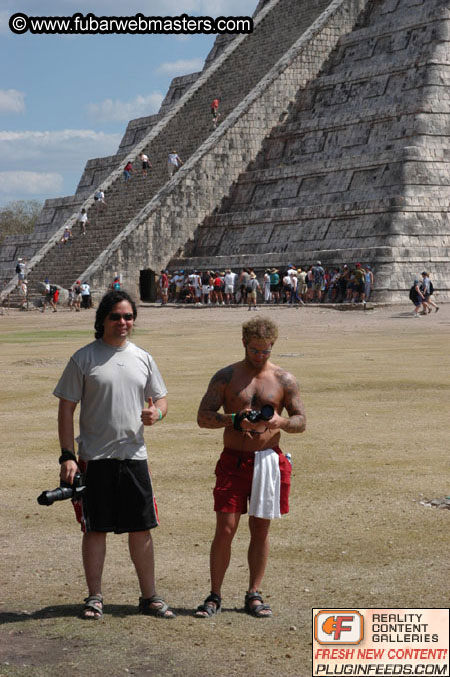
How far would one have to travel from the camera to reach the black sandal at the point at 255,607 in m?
6.09

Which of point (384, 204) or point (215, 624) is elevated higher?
point (384, 204)

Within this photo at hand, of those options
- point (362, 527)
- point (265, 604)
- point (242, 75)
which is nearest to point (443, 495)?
point (362, 527)

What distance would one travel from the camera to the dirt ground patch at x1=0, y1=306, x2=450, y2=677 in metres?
5.65

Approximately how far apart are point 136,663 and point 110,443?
1378mm

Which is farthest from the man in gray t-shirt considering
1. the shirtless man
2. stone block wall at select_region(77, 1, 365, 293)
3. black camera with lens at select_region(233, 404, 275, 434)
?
stone block wall at select_region(77, 1, 365, 293)

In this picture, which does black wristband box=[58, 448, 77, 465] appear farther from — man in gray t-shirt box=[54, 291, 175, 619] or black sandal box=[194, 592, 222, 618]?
black sandal box=[194, 592, 222, 618]

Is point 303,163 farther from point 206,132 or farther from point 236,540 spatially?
point 236,540

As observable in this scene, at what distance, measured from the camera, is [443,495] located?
893cm

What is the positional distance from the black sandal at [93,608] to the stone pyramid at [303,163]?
102ft

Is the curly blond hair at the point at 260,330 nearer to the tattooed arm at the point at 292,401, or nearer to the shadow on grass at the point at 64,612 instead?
the tattooed arm at the point at 292,401

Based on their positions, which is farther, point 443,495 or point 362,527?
point 443,495

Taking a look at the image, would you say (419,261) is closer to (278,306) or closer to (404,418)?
(278,306)

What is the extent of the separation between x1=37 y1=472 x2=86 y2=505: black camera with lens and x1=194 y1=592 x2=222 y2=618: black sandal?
956 millimetres

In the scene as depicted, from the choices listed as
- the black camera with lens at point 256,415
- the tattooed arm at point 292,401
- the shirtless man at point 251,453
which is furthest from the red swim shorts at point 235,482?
the tattooed arm at point 292,401
